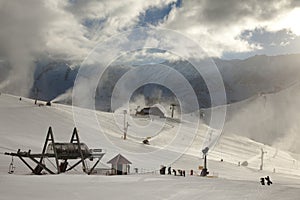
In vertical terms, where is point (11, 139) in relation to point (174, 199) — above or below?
above

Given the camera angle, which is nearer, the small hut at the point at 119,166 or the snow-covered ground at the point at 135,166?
the snow-covered ground at the point at 135,166

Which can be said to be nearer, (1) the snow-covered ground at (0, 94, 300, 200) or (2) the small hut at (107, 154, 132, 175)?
(1) the snow-covered ground at (0, 94, 300, 200)

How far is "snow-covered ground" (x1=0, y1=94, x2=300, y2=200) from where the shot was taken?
65.8ft

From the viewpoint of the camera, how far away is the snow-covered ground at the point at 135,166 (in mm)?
20062

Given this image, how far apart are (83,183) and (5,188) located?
17.8ft

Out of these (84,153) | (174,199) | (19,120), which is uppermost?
(19,120)

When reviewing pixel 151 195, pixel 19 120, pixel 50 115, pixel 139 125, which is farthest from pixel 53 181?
pixel 139 125

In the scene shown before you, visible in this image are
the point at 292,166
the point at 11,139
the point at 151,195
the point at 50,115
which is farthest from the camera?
the point at 292,166

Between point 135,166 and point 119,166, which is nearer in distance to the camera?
point 119,166

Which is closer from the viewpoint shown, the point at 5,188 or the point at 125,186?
the point at 5,188

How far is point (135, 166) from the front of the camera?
3872cm

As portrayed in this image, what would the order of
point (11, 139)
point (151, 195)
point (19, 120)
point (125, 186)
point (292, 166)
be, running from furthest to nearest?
point (292, 166) < point (19, 120) < point (11, 139) < point (125, 186) < point (151, 195)

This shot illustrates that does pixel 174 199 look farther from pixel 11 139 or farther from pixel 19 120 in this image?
pixel 19 120

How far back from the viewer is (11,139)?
3878cm
